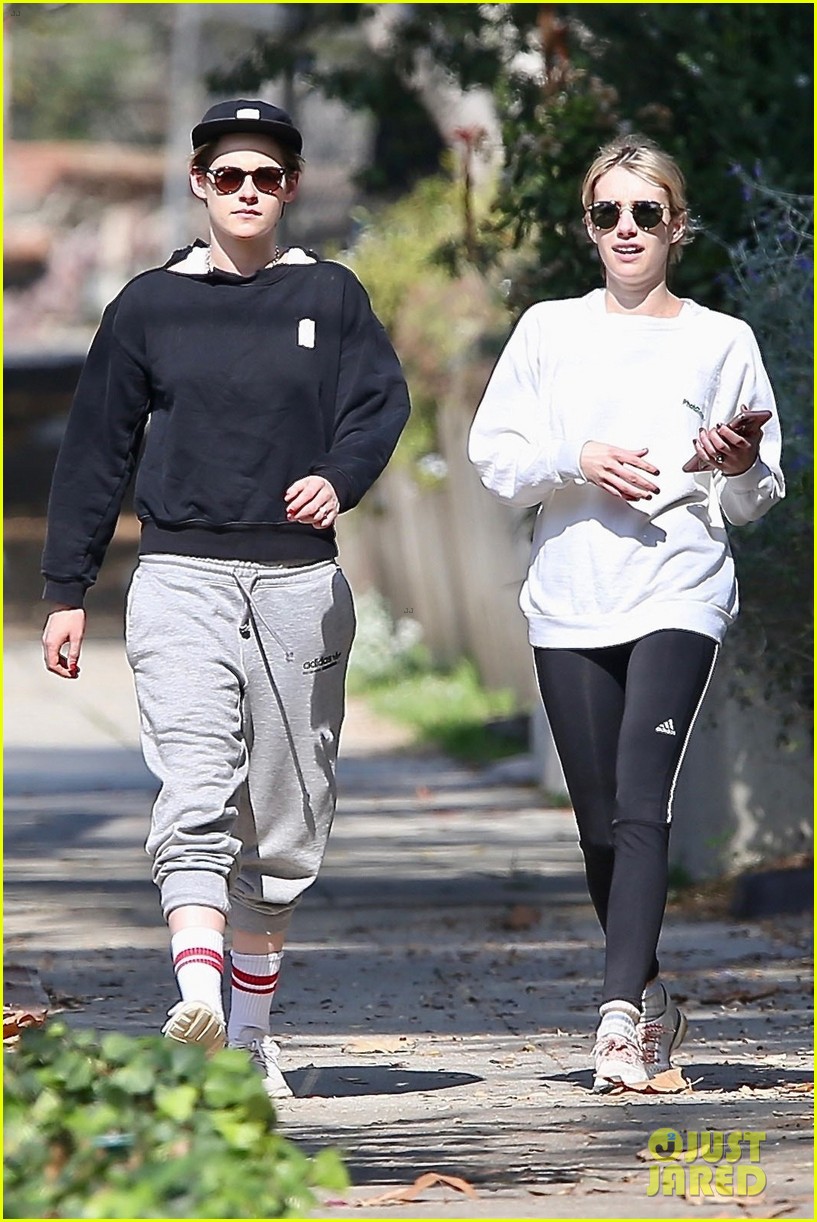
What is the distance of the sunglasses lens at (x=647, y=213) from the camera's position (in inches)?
193

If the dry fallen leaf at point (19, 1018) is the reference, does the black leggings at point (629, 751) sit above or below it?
above

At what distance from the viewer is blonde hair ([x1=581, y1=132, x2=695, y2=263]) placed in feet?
16.2

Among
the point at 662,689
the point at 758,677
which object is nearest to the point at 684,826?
the point at 758,677

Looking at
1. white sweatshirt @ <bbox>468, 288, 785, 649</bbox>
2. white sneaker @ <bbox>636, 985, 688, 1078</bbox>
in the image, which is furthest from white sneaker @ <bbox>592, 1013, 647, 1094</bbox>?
white sweatshirt @ <bbox>468, 288, 785, 649</bbox>

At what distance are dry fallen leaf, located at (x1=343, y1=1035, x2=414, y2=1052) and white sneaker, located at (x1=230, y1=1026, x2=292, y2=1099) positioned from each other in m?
0.51

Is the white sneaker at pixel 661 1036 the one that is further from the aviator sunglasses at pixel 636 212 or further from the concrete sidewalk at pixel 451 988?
the aviator sunglasses at pixel 636 212

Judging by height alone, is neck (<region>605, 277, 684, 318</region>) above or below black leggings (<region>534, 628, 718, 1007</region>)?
above

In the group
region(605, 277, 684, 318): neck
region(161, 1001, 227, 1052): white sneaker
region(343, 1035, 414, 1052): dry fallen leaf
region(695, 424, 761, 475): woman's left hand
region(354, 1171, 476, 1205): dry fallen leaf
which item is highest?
region(605, 277, 684, 318): neck

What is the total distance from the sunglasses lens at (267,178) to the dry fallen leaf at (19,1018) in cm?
170

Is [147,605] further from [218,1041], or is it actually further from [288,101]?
[288,101]

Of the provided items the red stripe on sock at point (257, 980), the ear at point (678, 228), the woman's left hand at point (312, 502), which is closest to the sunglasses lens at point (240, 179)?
the woman's left hand at point (312, 502)

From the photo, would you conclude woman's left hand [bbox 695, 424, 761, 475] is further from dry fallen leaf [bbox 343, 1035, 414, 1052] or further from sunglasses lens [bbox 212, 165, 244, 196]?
dry fallen leaf [bbox 343, 1035, 414, 1052]

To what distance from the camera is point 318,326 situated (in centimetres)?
473

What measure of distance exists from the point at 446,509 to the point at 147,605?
35.8 feet
